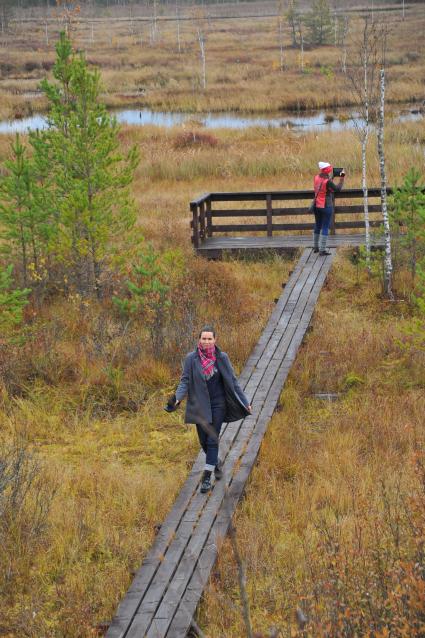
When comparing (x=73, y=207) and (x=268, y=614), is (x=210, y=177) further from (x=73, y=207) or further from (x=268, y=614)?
(x=268, y=614)

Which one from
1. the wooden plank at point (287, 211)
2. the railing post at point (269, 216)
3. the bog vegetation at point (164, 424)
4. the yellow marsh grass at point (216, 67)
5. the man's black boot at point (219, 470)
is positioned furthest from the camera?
the yellow marsh grass at point (216, 67)

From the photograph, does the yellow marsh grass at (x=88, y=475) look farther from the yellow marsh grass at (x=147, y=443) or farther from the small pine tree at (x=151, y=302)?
the small pine tree at (x=151, y=302)

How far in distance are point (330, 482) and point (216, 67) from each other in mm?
60592

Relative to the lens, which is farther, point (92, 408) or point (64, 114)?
point (64, 114)

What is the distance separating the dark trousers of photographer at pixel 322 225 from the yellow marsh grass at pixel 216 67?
31.6ft

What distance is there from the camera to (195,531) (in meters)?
6.68

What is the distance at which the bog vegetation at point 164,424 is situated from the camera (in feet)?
19.2

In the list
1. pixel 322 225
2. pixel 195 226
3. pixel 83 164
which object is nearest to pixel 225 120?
pixel 195 226

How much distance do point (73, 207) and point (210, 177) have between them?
12374 mm

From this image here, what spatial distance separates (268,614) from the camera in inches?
232

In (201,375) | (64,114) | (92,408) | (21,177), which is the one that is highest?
(64,114)

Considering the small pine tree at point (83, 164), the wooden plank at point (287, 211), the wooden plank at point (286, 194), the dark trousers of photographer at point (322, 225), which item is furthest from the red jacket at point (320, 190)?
the small pine tree at point (83, 164)

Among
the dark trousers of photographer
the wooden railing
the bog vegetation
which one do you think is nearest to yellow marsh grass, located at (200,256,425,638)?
the bog vegetation

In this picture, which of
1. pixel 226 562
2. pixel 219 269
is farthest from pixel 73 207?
pixel 226 562
